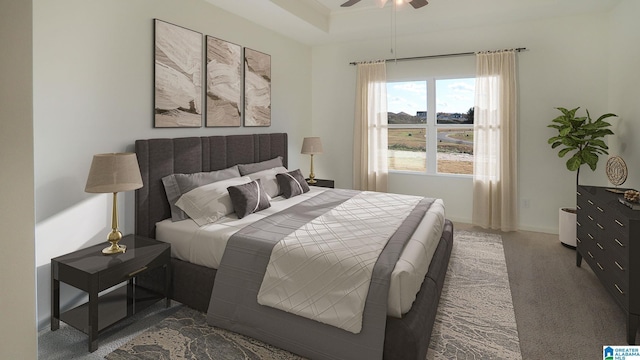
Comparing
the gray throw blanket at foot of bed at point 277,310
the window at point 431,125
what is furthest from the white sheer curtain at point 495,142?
the gray throw blanket at foot of bed at point 277,310

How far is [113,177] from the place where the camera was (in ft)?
7.68

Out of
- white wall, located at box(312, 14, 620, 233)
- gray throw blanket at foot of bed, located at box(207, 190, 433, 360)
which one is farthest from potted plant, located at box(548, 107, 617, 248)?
gray throw blanket at foot of bed, located at box(207, 190, 433, 360)

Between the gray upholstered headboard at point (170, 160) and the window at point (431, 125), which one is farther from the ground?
the window at point (431, 125)

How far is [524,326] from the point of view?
2418 mm

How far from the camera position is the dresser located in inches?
85.8

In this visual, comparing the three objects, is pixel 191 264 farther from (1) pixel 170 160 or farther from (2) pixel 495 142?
(2) pixel 495 142

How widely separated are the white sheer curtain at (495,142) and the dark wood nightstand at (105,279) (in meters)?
4.00

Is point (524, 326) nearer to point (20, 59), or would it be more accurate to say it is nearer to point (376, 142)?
point (20, 59)

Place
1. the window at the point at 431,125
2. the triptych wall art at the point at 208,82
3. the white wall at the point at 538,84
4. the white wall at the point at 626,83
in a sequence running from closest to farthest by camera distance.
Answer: the triptych wall art at the point at 208,82
the white wall at the point at 626,83
the white wall at the point at 538,84
the window at the point at 431,125

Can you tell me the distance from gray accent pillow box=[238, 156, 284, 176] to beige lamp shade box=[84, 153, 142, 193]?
4.94ft

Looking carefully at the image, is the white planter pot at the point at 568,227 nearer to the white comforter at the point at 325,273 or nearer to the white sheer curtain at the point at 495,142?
the white sheer curtain at the point at 495,142

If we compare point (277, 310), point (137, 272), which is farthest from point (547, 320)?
point (137, 272)

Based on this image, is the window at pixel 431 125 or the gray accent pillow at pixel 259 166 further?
the window at pixel 431 125

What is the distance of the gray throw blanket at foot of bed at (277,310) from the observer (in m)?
1.89
